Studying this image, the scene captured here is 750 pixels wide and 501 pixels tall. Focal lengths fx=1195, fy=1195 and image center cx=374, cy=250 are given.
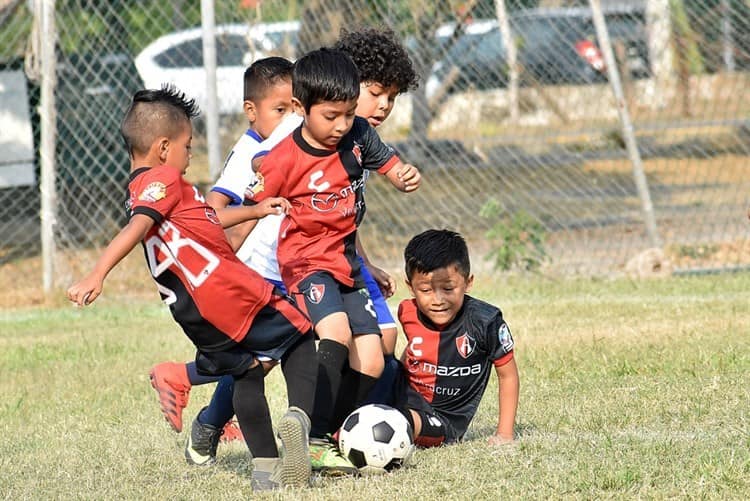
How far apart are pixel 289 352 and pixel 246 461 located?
77 cm

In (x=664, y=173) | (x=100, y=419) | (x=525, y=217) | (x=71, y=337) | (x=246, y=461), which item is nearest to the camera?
(x=246, y=461)

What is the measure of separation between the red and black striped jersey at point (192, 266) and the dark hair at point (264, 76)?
1.16 meters

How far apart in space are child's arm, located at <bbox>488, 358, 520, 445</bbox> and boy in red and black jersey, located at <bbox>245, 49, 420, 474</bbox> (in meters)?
0.52

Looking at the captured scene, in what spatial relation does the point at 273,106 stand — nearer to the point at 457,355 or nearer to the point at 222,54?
the point at 457,355

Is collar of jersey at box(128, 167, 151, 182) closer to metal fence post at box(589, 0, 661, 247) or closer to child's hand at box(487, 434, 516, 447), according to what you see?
child's hand at box(487, 434, 516, 447)

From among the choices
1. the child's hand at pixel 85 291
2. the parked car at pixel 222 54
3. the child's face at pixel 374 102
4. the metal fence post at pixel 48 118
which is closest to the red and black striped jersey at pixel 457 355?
the child's face at pixel 374 102

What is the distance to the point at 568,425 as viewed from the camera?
5.18 metres

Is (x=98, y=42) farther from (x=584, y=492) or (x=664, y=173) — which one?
(x=584, y=492)

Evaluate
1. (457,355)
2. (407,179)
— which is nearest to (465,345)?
(457,355)

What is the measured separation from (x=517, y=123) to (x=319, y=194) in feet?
20.4

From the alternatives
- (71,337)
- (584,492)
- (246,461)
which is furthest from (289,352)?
(71,337)

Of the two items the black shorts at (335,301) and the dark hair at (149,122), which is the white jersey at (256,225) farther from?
the dark hair at (149,122)

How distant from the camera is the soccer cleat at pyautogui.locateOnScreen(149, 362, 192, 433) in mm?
4812

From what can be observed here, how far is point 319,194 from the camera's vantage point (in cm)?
473
